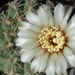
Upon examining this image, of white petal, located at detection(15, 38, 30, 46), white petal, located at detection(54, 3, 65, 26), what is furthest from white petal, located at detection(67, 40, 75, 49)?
white petal, located at detection(15, 38, 30, 46)

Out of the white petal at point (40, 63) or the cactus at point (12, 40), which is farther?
the cactus at point (12, 40)

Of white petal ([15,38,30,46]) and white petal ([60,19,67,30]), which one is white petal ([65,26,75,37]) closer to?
white petal ([60,19,67,30])

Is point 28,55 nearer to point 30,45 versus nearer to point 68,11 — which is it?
point 30,45

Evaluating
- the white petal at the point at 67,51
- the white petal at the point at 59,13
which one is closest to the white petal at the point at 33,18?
the white petal at the point at 59,13

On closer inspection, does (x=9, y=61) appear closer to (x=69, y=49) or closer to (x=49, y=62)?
(x=49, y=62)

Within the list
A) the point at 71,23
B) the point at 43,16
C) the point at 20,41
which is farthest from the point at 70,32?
the point at 20,41

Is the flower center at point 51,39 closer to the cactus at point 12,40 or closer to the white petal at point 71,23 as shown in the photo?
the white petal at point 71,23

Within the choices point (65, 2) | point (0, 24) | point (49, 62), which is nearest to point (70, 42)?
point (49, 62)
